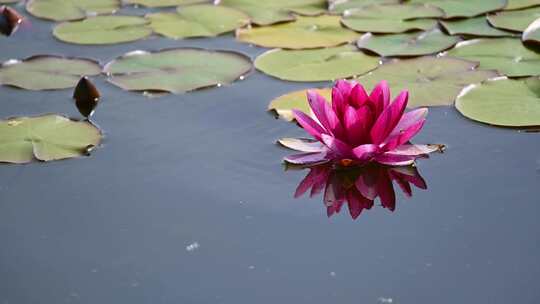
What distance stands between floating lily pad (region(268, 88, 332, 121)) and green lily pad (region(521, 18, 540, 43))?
29.3 inches

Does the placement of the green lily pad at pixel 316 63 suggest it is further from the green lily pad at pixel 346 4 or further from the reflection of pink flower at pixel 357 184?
the reflection of pink flower at pixel 357 184

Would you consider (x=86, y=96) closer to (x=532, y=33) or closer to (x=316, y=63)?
(x=316, y=63)

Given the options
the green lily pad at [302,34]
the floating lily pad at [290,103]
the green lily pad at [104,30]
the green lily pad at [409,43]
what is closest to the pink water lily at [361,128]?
the floating lily pad at [290,103]

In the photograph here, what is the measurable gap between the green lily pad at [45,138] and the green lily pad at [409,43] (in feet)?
3.33

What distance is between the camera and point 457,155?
7.97 feet

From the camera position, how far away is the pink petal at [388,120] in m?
2.35

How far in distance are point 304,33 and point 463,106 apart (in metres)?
0.84

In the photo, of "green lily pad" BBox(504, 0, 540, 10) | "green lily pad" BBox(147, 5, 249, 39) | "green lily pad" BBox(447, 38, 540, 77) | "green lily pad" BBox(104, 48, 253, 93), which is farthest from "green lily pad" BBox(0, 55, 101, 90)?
"green lily pad" BBox(504, 0, 540, 10)

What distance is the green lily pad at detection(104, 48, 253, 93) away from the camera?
294 centimetres

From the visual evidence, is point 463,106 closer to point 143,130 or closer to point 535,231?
point 535,231

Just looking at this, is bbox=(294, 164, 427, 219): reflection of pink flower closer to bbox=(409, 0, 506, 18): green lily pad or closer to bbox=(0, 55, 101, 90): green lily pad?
bbox=(0, 55, 101, 90): green lily pad

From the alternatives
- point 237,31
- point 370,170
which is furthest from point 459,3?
point 370,170

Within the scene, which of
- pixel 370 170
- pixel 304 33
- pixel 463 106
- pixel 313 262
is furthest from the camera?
pixel 304 33

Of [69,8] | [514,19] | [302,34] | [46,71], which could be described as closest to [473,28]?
[514,19]
